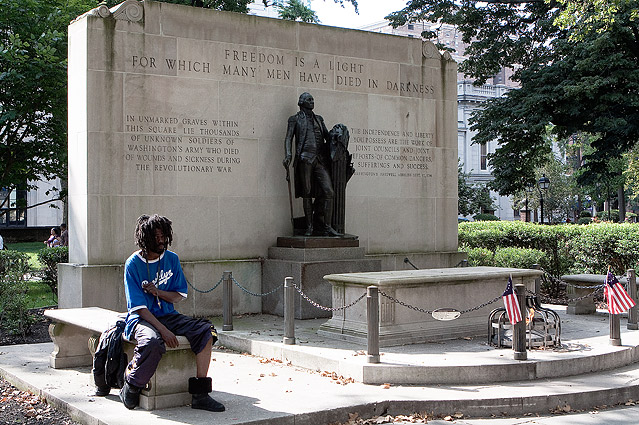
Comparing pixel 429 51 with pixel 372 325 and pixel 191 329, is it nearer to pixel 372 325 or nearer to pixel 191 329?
pixel 372 325

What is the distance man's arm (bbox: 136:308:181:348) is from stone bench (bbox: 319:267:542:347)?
3.82 meters

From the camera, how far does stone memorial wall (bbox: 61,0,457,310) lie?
13.1 m

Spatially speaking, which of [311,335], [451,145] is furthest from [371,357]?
[451,145]

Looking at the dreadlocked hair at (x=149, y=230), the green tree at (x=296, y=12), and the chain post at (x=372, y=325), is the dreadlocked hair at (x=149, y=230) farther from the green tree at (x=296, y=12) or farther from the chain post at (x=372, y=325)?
the green tree at (x=296, y=12)

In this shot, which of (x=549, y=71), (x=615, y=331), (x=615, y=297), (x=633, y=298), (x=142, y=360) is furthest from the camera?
(x=549, y=71)

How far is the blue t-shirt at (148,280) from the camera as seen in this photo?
7605mm

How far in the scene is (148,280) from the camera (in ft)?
25.1

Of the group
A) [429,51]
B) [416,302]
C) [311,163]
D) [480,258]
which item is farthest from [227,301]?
[480,258]

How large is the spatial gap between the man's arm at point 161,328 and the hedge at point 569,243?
41.1 feet

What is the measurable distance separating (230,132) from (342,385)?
685 cm

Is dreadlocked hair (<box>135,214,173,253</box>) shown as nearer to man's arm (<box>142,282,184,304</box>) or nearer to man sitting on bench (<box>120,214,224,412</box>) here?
man sitting on bench (<box>120,214,224,412</box>)

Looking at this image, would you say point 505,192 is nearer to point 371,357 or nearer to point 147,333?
point 371,357

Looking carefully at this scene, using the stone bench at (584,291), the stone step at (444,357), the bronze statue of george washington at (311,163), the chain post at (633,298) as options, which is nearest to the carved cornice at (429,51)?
the bronze statue of george washington at (311,163)

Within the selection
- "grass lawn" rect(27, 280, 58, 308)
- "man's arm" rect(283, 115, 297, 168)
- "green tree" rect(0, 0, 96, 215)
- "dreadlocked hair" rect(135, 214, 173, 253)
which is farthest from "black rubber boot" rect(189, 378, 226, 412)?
"green tree" rect(0, 0, 96, 215)
